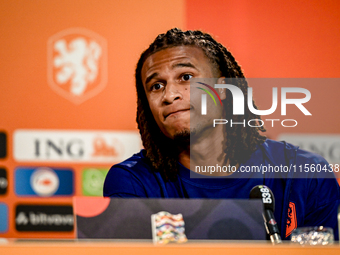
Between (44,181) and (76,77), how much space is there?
585 millimetres

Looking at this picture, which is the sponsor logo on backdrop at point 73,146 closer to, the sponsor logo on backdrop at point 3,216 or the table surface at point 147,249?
the sponsor logo on backdrop at point 3,216

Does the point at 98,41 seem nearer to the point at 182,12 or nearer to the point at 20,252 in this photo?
the point at 182,12

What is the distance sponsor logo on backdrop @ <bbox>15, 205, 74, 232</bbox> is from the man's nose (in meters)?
0.84

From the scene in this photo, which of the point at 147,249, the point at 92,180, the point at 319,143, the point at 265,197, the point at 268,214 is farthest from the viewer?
the point at 92,180

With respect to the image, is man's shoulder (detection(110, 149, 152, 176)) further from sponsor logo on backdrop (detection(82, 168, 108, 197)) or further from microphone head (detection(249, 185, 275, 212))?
microphone head (detection(249, 185, 275, 212))

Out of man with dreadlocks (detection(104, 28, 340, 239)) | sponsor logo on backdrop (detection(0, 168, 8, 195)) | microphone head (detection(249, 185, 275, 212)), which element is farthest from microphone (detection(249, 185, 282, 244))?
sponsor logo on backdrop (detection(0, 168, 8, 195))

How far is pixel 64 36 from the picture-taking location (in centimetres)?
180

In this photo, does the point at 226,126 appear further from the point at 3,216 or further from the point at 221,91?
the point at 3,216

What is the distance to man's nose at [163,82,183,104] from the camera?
149 cm

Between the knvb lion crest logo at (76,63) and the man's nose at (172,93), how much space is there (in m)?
0.45

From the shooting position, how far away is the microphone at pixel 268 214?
3.58ft

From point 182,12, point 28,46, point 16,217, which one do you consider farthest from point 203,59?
point 16,217

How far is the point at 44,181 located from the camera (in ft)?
5.83

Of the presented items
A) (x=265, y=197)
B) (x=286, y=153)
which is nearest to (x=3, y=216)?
(x=265, y=197)
